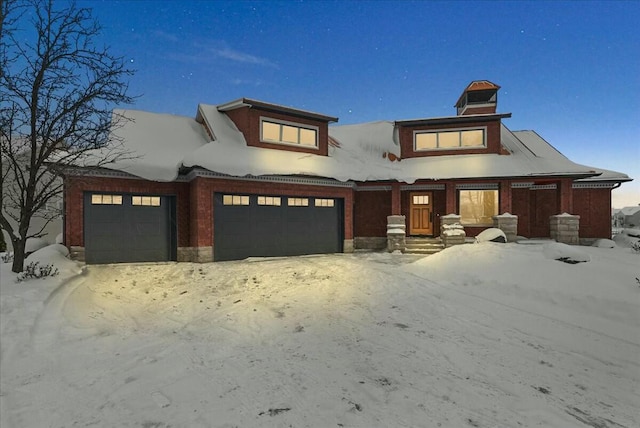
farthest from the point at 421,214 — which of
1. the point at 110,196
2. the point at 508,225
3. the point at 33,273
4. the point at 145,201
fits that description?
the point at 33,273

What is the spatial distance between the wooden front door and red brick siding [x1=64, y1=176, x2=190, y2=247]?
37.6ft

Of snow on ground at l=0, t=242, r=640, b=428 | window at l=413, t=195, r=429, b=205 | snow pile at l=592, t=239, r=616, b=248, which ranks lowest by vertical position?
snow on ground at l=0, t=242, r=640, b=428

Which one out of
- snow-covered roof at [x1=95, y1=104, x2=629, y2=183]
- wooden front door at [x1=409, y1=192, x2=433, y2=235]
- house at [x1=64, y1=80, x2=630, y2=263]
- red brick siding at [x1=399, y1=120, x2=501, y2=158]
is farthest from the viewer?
wooden front door at [x1=409, y1=192, x2=433, y2=235]

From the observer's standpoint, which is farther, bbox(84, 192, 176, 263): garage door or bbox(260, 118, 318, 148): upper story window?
bbox(260, 118, 318, 148): upper story window

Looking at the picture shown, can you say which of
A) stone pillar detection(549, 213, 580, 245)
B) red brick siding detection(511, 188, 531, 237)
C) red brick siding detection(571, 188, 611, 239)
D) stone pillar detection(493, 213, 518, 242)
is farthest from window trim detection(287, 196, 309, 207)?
red brick siding detection(571, 188, 611, 239)

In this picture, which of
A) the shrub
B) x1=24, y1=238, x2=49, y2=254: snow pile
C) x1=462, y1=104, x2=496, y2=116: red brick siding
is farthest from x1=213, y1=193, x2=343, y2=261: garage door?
x1=462, y1=104, x2=496, y2=116: red brick siding

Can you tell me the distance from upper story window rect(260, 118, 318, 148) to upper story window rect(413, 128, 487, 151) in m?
6.00

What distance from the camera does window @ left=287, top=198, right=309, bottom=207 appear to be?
14.4m

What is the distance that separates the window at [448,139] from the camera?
17.6 metres

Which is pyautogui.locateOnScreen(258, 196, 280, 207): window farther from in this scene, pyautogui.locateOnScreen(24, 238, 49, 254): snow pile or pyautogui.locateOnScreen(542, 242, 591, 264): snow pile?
pyautogui.locateOnScreen(542, 242, 591, 264): snow pile

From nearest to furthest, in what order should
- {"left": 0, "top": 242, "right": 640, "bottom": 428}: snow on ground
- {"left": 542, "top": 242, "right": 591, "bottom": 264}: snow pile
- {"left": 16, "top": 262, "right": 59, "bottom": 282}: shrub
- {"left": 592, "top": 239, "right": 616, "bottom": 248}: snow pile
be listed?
{"left": 0, "top": 242, "right": 640, "bottom": 428}: snow on ground, {"left": 16, "top": 262, "right": 59, "bottom": 282}: shrub, {"left": 542, "top": 242, "right": 591, "bottom": 264}: snow pile, {"left": 592, "top": 239, "right": 616, "bottom": 248}: snow pile

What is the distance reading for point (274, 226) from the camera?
13977 millimetres

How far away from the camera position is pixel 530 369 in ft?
14.3

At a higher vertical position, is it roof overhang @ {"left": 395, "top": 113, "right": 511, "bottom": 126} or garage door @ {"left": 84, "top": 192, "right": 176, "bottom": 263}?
roof overhang @ {"left": 395, "top": 113, "right": 511, "bottom": 126}
